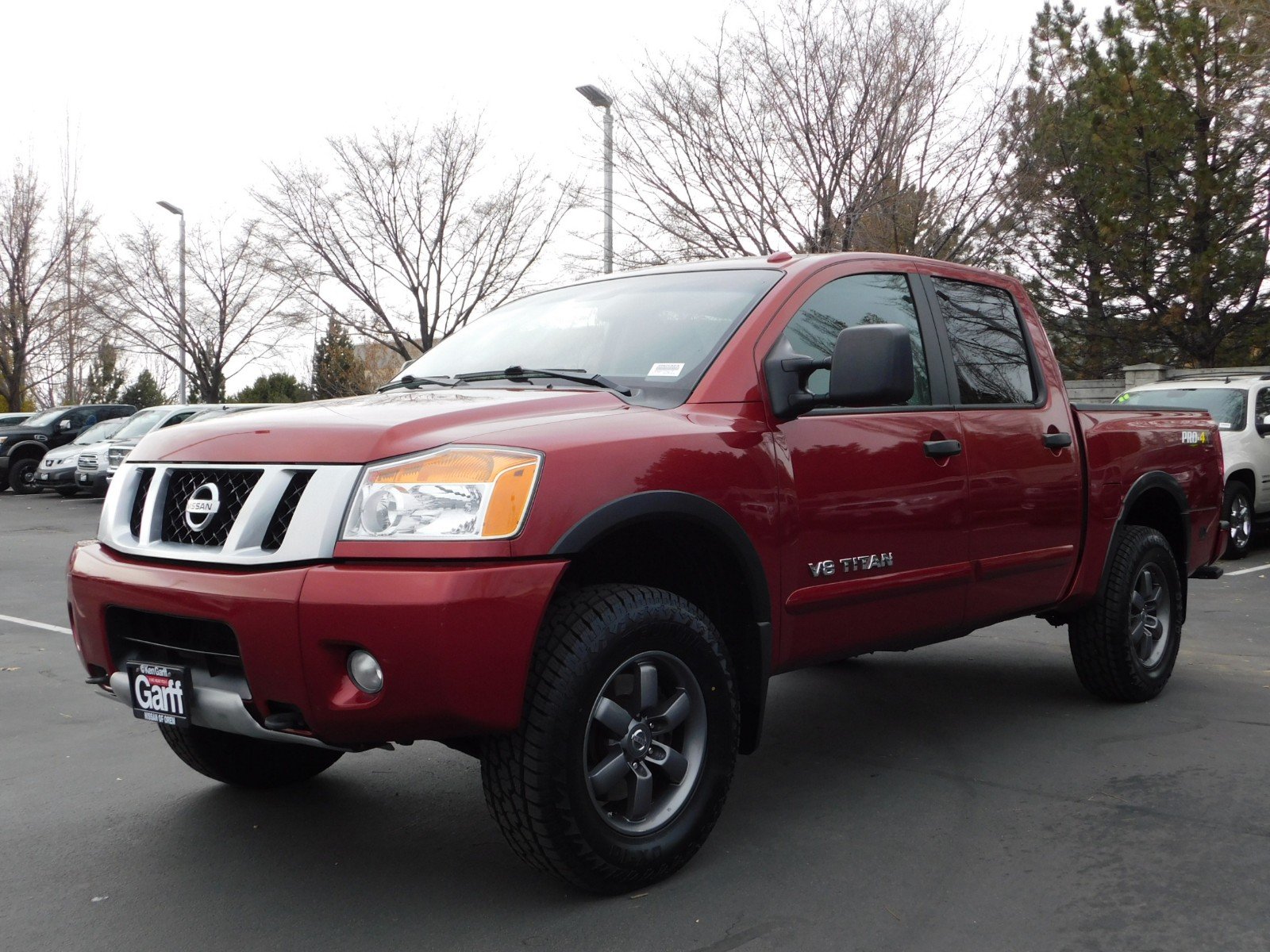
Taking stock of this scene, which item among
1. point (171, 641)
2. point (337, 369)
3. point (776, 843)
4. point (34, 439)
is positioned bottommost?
point (776, 843)

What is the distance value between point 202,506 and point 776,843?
6.28 ft

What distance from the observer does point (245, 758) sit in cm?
414

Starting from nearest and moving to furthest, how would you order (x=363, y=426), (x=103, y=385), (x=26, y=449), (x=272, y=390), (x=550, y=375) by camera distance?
1. (x=363, y=426)
2. (x=550, y=375)
3. (x=26, y=449)
4. (x=272, y=390)
5. (x=103, y=385)

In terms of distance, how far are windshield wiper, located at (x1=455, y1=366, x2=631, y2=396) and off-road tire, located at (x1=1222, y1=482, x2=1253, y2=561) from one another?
9460mm

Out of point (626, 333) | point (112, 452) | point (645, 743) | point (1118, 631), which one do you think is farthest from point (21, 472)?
point (645, 743)

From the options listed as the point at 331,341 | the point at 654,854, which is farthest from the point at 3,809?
the point at 331,341

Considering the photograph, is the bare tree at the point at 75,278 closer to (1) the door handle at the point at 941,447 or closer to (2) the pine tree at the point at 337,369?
(2) the pine tree at the point at 337,369

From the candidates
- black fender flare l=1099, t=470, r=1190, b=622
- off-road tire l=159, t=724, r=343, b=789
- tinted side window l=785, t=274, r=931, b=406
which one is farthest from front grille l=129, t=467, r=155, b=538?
black fender flare l=1099, t=470, r=1190, b=622

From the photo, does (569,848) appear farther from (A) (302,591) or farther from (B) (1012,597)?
(B) (1012,597)

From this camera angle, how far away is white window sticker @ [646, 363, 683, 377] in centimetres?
376

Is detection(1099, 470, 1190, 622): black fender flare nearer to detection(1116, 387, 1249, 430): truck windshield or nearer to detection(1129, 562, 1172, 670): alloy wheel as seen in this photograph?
detection(1129, 562, 1172, 670): alloy wheel

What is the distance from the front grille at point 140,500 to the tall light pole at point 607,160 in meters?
14.5

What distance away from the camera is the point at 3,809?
13.3 feet

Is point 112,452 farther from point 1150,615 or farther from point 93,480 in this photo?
point 1150,615
